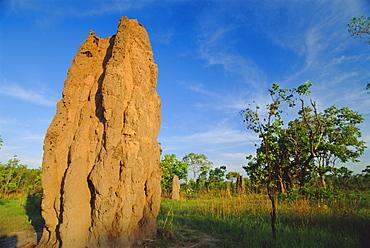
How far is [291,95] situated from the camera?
878 cm

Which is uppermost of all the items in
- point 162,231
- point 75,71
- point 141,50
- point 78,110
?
point 141,50

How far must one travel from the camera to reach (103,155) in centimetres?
435

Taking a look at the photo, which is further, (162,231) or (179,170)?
(179,170)

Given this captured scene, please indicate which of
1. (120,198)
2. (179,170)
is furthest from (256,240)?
(179,170)

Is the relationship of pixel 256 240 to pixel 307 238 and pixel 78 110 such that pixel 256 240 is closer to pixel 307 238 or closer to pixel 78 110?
pixel 307 238

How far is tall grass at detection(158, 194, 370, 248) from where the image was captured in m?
4.41

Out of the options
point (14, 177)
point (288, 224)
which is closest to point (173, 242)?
point (288, 224)

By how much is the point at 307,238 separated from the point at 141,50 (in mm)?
5962

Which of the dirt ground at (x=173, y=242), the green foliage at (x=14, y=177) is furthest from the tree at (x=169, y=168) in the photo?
the dirt ground at (x=173, y=242)

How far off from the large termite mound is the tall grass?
72.5 inches

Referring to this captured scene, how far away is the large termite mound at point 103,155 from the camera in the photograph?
13.6 ft

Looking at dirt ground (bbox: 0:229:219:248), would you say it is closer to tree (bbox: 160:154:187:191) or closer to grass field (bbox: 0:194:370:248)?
grass field (bbox: 0:194:370:248)

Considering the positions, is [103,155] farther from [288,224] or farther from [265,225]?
[288,224]

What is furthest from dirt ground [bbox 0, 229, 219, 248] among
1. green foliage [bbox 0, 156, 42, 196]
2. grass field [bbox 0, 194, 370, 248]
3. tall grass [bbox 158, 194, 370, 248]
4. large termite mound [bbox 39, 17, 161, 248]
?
green foliage [bbox 0, 156, 42, 196]
